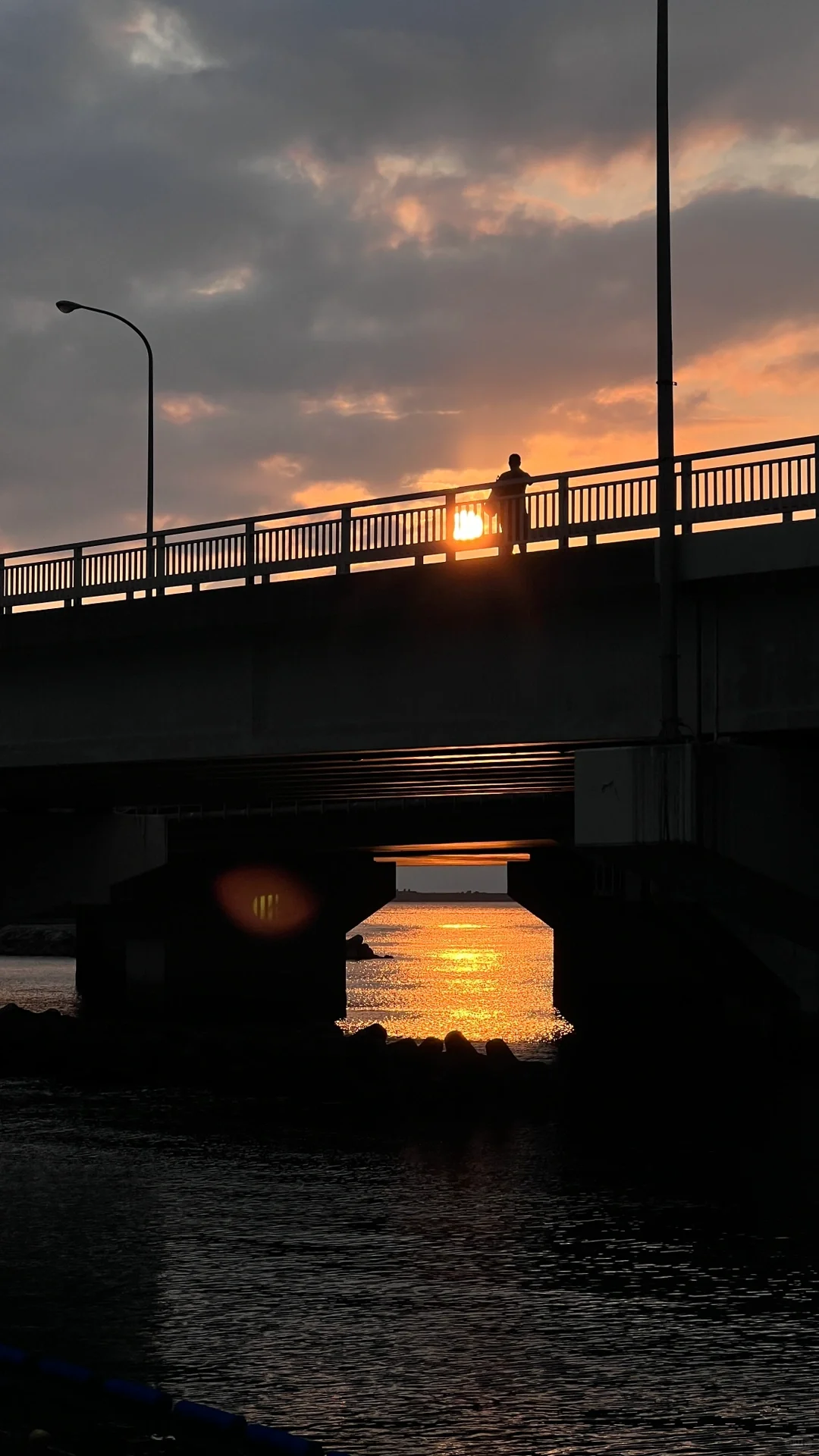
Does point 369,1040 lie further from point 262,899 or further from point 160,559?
point 262,899

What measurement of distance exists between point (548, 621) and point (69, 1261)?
16.3m

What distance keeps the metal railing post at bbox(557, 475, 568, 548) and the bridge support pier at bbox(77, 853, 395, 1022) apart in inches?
1686

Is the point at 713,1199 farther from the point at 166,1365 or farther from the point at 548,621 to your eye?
the point at 166,1365

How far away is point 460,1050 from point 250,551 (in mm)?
15764

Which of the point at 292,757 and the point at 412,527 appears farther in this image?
the point at 292,757

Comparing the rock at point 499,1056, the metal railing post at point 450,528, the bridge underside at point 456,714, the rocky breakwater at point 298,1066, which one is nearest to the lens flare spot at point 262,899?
the bridge underside at point 456,714

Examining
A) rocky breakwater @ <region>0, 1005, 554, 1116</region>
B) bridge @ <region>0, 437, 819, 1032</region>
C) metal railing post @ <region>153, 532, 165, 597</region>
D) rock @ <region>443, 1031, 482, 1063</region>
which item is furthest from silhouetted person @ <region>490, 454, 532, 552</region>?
rock @ <region>443, 1031, 482, 1063</region>

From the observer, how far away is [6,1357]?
18438 millimetres

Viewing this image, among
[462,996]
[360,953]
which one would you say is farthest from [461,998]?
[360,953]

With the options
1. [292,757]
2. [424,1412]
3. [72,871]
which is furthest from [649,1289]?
[72,871]

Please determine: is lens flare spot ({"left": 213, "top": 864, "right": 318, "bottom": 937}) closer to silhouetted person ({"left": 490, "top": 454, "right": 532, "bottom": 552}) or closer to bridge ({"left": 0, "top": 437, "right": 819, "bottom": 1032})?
bridge ({"left": 0, "top": 437, "right": 819, "bottom": 1032})

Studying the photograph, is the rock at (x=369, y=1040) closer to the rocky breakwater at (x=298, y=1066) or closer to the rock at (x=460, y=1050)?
the rocky breakwater at (x=298, y=1066)

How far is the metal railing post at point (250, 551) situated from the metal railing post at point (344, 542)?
7.20 feet

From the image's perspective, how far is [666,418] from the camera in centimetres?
3425
